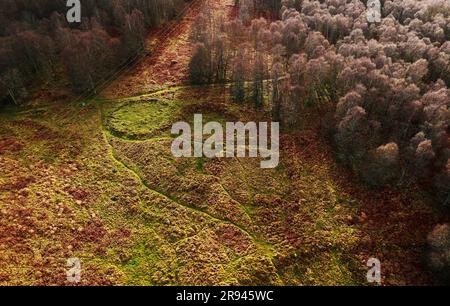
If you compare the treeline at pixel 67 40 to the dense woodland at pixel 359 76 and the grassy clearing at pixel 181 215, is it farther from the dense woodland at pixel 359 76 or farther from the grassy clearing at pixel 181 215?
the dense woodland at pixel 359 76

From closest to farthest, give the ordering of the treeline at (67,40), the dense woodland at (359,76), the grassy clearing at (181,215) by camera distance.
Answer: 1. the grassy clearing at (181,215)
2. the dense woodland at (359,76)
3. the treeline at (67,40)

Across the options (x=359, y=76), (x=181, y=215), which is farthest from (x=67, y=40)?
(x=359, y=76)

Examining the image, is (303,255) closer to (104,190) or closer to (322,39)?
(104,190)

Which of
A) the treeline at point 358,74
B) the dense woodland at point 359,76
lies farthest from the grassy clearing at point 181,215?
the treeline at point 358,74

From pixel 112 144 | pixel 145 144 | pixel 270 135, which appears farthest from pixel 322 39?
pixel 112 144

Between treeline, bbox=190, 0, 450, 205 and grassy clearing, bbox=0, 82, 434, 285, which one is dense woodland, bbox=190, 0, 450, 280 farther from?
grassy clearing, bbox=0, 82, 434, 285
